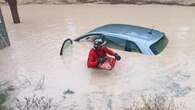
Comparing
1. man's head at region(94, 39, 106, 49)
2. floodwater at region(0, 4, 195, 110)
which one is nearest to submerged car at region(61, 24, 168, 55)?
floodwater at region(0, 4, 195, 110)

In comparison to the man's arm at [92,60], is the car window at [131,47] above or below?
above

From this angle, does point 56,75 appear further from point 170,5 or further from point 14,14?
point 170,5

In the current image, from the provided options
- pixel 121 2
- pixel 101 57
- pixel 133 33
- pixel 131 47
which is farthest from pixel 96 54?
pixel 121 2

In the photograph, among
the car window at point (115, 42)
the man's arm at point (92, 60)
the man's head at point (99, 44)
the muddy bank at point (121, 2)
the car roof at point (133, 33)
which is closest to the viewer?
the man's head at point (99, 44)

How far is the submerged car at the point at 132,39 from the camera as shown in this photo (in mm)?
12820

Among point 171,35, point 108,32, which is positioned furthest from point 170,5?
point 108,32

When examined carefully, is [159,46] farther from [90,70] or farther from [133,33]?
[90,70]

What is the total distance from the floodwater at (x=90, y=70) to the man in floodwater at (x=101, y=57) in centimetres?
27

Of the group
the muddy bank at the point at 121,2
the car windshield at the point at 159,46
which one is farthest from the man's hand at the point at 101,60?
the muddy bank at the point at 121,2

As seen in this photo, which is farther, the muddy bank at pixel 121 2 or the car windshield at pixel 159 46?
the muddy bank at pixel 121 2

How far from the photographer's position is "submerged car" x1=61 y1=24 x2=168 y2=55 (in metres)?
12.8

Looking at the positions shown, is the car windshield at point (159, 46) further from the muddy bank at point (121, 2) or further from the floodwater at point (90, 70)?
the muddy bank at point (121, 2)

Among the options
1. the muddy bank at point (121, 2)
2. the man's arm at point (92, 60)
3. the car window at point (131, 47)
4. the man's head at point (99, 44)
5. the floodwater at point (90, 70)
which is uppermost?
the man's head at point (99, 44)

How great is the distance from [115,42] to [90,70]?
3.22 feet
